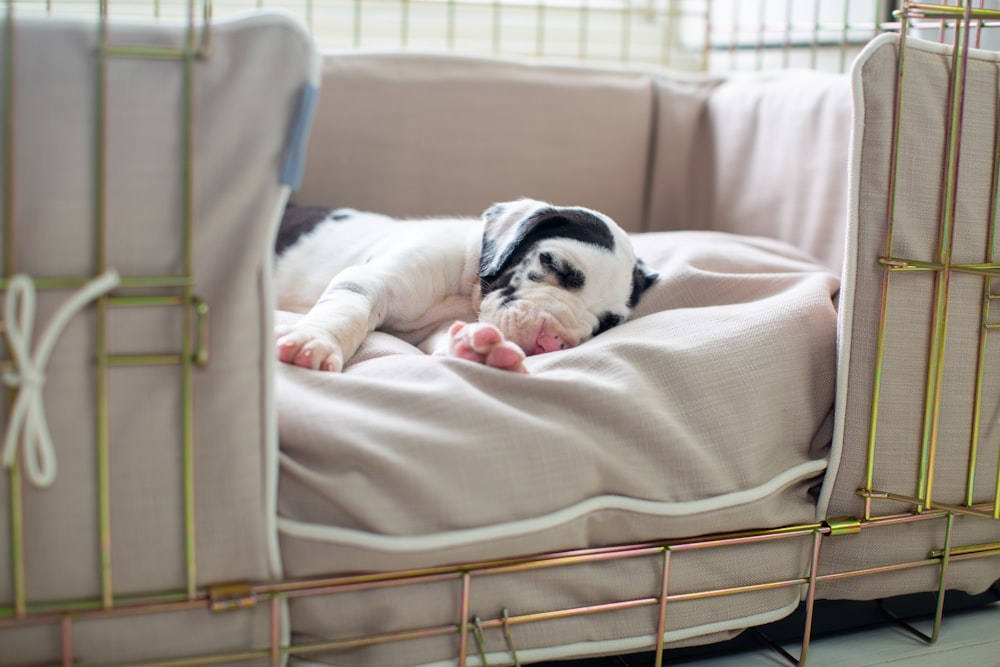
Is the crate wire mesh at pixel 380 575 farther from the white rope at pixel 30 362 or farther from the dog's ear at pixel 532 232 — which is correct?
the dog's ear at pixel 532 232

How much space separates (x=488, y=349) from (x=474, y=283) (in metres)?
0.47

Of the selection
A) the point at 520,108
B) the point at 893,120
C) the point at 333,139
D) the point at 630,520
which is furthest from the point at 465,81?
the point at 630,520

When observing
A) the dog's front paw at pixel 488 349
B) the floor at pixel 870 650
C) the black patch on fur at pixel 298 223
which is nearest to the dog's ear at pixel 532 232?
the dog's front paw at pixel 488 349

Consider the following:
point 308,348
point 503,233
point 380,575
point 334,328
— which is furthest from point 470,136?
point 380,575

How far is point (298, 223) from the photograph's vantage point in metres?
2.06

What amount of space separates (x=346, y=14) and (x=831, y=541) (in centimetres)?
233

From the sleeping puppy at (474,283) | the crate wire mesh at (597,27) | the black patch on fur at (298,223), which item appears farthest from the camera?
the crate wire mesh at (597,27)

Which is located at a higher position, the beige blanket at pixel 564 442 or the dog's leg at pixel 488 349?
the dog's leg at pixel 488 349

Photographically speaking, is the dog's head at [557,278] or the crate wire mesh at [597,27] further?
the crate wire mesh at [597,27]

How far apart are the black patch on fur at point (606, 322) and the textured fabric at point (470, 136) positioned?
2.40 feet

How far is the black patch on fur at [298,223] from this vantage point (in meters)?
2.04

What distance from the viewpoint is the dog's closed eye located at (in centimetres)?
166

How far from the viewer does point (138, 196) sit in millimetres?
995

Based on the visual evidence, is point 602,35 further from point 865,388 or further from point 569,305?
point 865,388
